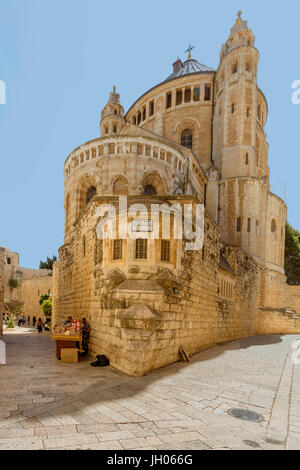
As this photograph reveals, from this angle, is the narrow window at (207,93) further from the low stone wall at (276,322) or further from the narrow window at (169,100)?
the low stone wall at (276,322)

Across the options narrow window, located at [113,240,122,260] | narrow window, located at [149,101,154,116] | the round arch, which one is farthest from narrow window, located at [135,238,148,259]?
narrow window, located at [149,101,154,116]

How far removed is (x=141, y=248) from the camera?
7.87 meters

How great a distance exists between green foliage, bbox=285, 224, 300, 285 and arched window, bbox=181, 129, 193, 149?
16710 mm

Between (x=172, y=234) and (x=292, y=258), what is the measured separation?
3075 centimetres

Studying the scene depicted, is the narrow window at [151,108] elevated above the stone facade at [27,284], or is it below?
above

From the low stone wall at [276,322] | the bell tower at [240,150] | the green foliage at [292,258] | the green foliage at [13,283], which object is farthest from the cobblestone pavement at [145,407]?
the green foliage at [13,283]

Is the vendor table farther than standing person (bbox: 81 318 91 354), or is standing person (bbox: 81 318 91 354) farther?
standing person (bbox: 81 318 91 354)

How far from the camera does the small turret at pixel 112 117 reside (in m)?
26.7

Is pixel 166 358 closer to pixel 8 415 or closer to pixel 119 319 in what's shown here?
pixel 119 319

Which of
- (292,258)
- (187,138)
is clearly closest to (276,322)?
(292,258)

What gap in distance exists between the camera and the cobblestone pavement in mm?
3416

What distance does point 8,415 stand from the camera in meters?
4.09

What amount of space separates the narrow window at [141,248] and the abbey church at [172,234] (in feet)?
0.09

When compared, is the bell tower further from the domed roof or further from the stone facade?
the stone facade
